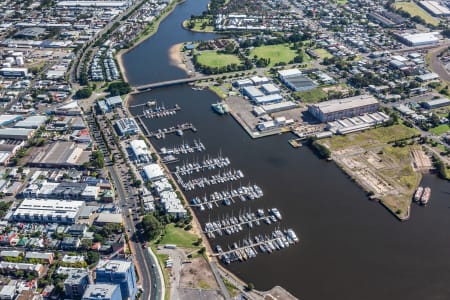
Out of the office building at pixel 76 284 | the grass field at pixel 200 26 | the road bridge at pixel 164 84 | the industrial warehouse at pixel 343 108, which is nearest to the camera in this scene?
→ the office building at pixel 76 284

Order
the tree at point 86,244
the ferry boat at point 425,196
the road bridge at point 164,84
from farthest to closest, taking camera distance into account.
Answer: the road bridge at point 164,84
the ferry boat at point 425,196
the tree at point 86,244

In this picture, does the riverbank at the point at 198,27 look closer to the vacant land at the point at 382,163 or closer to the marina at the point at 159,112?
the marina at the point at 159,112

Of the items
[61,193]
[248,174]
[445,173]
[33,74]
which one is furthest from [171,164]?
[33,74]

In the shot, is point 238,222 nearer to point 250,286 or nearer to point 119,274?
point 250,286

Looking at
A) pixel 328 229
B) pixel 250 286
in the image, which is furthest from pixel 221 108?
pixel 250 286

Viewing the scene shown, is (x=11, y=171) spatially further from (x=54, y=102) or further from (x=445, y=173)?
(x=445, y=173)

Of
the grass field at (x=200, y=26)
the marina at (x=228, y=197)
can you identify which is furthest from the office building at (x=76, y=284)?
the grass field at (x=200, y=26)
